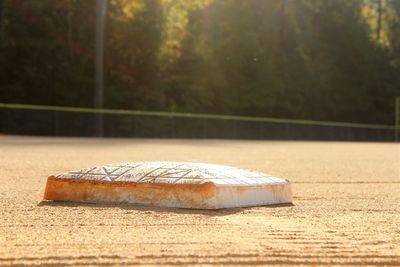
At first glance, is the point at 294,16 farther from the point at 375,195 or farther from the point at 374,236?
the point at 374,236

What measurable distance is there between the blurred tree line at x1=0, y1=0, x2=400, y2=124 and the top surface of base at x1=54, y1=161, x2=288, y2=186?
26.3 m

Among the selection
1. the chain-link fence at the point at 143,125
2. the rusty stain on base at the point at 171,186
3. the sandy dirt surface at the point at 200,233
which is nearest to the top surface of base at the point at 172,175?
the rusty stain on base at the point at 171,186

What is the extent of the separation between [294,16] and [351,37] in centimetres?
405

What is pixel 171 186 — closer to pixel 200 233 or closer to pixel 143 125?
pixel 200 233

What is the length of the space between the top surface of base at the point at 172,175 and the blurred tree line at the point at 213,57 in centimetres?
2630

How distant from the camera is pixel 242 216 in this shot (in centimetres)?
484

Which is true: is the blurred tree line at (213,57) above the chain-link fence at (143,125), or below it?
above

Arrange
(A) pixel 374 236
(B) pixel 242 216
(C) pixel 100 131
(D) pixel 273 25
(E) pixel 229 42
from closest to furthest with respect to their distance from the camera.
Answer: (A) pixel 374 236, (B) pixel 242 216, (C) pixel 100 131, (E) pixel 229 42, (D) pixel 273 25

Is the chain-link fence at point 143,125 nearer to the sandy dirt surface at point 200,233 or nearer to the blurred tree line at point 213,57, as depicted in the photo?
the blurred tree line at point 213,57

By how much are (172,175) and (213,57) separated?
110ft

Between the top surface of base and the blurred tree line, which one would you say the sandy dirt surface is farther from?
the blurred tree line

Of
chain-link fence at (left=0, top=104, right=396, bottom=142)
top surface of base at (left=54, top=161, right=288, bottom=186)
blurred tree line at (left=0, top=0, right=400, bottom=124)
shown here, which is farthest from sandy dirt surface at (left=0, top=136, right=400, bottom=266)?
blurred tree line at (left=0, top=0, right=400, bottom=124)

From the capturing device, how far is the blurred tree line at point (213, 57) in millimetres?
32312

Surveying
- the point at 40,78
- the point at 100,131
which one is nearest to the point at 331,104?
the point at 40,78
